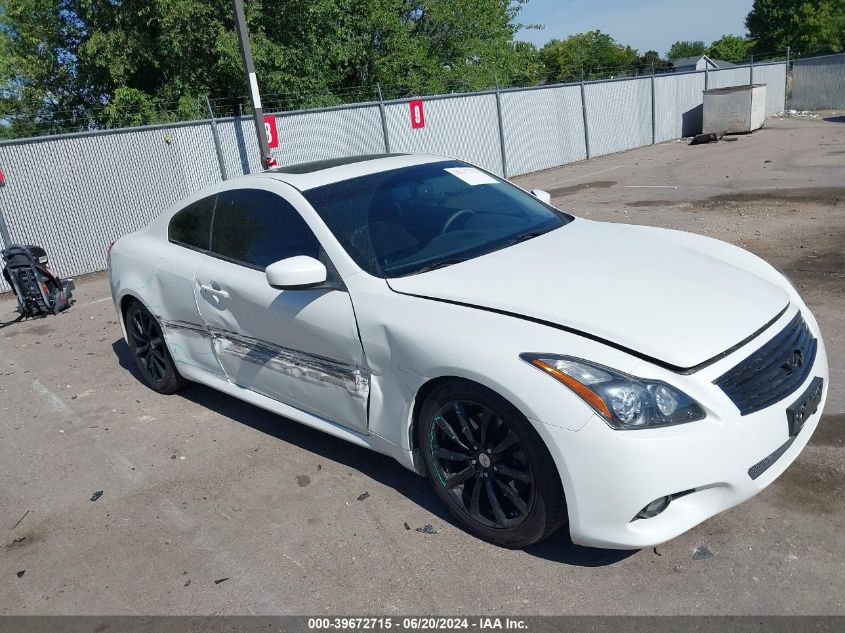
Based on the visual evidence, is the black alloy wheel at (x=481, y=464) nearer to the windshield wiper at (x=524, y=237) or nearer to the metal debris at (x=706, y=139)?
the windshield wiper at (x=524, y=237)

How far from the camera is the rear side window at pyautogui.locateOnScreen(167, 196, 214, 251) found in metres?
4.63

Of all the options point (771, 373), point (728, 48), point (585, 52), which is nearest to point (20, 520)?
point (771, 373)

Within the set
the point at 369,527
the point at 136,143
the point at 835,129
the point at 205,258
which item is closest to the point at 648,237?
the point at 369,527

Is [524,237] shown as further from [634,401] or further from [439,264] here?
[634,401]

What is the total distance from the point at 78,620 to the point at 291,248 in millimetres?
1999

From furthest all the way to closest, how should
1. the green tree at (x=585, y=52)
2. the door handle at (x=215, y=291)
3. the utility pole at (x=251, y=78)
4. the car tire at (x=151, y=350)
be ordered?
the green tree at (x=585, y=52) → the utility pole at (x=251, y=78) → the car tire at (x=151, y=350) → the door handle at (x=215, y=291)

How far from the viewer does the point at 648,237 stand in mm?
3959

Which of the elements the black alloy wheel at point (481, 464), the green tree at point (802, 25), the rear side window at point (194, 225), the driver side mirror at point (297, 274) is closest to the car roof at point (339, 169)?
the rear side window at point (194, 225)

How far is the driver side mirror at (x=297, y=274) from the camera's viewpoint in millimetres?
3436

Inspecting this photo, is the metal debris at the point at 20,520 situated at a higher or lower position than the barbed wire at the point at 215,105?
lower

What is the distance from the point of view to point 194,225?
4.77 meters

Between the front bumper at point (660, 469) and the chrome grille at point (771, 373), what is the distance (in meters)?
Answer: 0.04

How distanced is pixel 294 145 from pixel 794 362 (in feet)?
42.3

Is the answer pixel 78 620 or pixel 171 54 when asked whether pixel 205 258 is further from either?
pixel 171 54
